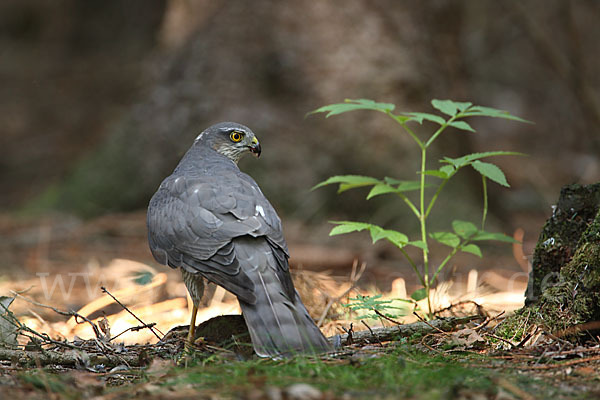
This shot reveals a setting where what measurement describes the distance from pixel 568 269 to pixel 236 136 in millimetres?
2285

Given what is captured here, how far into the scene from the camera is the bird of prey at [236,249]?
2.78 meters

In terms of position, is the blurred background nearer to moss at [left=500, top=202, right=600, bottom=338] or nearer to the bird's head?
the bird's head

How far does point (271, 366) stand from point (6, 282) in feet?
12.8

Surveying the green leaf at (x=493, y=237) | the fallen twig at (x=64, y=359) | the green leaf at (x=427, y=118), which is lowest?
the fallen twig at (x=64, y=359)

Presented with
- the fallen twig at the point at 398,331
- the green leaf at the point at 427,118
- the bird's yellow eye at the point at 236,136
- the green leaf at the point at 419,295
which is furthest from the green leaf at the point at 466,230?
the bird's yellow eye at the point at 236,136

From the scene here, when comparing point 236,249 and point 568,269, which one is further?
point 236,249

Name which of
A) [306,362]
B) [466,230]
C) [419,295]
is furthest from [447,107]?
[306,362]

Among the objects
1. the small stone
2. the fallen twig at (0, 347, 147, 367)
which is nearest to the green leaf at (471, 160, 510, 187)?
the small stone

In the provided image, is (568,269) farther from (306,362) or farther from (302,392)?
(302,392)

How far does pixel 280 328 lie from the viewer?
109 inches

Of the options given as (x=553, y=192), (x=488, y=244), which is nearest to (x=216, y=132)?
(x=488, y=244)

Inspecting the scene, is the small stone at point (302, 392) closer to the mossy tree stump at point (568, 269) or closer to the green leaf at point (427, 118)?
the mossy tree stump at point (568, 269)

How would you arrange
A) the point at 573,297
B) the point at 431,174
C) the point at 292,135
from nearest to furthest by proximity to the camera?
the point at 573,297 → the point at 431,174 → the point at 292,135

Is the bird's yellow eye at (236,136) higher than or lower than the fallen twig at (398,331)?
higher
